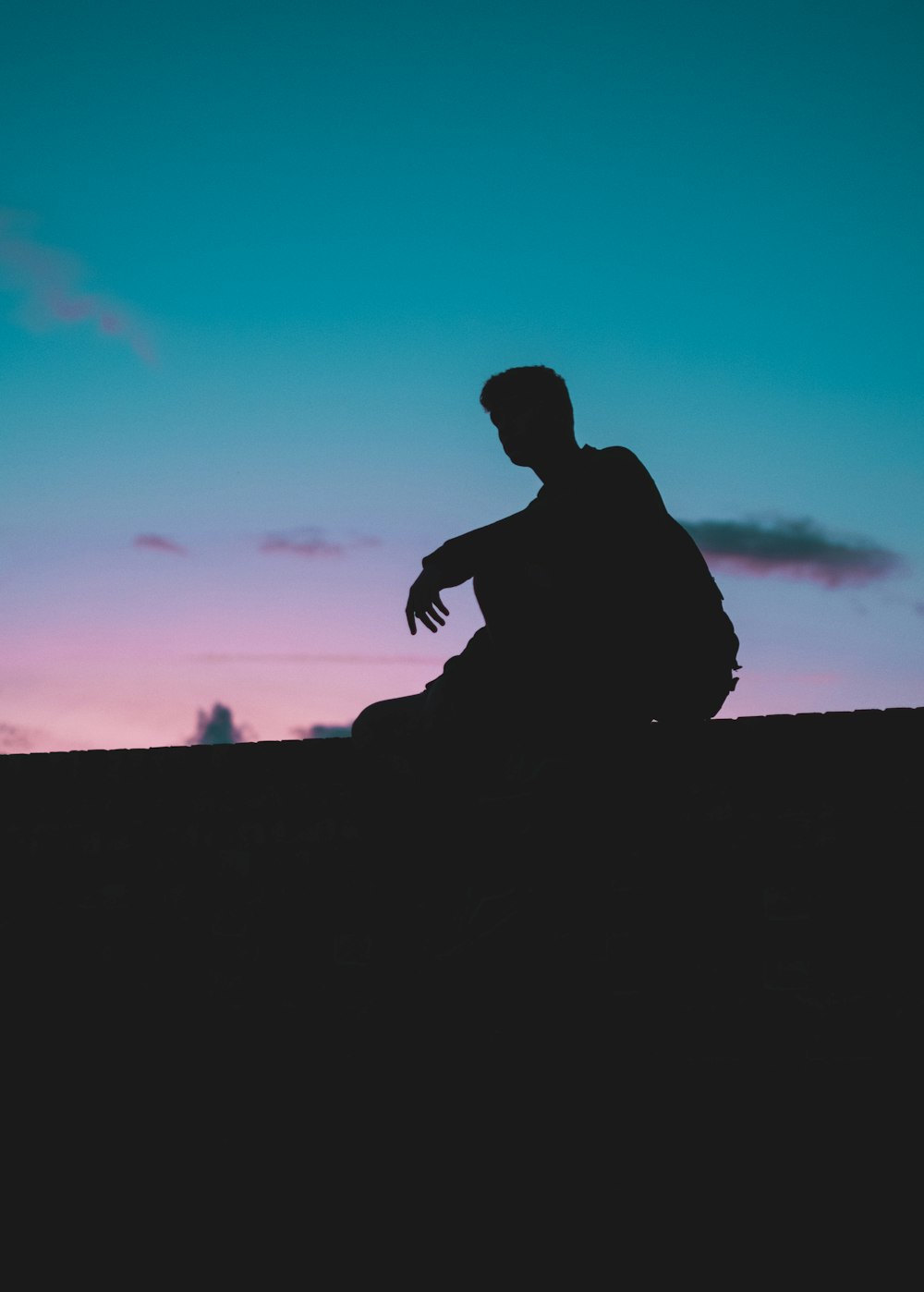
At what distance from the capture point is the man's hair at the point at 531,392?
94.8 inches

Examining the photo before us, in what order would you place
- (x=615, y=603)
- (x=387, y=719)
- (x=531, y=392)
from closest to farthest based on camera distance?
(x=615, y=603), (x=531, y=392), (x=387, y=719)

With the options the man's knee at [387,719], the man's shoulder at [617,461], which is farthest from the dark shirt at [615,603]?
the man's knee at [387,719]

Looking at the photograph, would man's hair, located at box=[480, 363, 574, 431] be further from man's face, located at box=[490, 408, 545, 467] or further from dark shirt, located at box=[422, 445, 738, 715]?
dark shirt, located at box=[422, 445, 738, 715]

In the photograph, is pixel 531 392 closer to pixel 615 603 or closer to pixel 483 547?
pixel 483 547

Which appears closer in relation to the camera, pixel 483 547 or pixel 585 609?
pixel 585 609

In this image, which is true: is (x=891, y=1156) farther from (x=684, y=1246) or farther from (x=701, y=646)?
(x=701, y=646)

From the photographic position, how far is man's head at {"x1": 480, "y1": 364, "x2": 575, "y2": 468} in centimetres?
241

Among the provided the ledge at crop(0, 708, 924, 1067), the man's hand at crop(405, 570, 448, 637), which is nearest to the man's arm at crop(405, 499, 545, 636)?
the man's hand at crop(405, 570, 448, 637)

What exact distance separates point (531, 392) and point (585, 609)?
23.2 inches

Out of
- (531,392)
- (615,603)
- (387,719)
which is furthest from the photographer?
(387,719)

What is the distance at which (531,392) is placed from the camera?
2410 mm

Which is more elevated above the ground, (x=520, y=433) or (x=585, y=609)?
(x=520, y=433)

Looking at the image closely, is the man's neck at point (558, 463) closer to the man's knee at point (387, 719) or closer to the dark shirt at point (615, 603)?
the dark shirt at point (615, 603)

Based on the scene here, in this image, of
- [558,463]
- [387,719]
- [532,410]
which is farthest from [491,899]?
[532,410]
